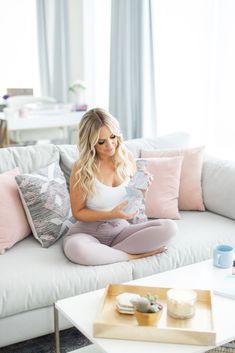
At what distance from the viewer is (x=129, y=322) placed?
154cm

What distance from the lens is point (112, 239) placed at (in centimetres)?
226

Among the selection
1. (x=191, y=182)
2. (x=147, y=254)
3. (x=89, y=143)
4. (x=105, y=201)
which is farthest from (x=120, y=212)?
(x=191, y=182)

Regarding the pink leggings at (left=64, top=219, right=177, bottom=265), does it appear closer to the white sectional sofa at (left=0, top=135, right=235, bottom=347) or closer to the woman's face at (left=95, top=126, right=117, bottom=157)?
the white sectional sofa at (left=0, top=135, right=235, bottom=347)

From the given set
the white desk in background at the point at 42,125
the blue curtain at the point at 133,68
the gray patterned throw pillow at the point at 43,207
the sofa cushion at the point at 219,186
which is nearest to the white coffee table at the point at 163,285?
the gray patterned throw pillow at the point at 43,207

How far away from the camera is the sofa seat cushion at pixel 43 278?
74.6 inches

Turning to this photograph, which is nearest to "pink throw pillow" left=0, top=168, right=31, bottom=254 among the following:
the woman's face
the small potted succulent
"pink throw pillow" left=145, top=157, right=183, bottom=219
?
the woman's face

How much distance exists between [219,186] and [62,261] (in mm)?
980

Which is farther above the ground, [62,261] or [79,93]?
Answer: [79,93]

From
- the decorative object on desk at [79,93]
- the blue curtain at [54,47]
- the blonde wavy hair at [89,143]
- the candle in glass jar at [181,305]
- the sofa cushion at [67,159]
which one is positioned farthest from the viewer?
the blue curtain at [54,47]

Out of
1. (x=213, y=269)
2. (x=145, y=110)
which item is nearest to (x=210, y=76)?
(x=145, y=110)

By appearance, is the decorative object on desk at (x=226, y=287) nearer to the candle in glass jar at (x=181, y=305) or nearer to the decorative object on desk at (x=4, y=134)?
the candle in glass jar at (x=181, y=305)

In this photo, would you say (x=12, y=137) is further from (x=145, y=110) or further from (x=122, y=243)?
(x=122, y=243)

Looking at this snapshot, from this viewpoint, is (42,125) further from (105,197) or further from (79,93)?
(105,197)

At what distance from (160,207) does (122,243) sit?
436mm
